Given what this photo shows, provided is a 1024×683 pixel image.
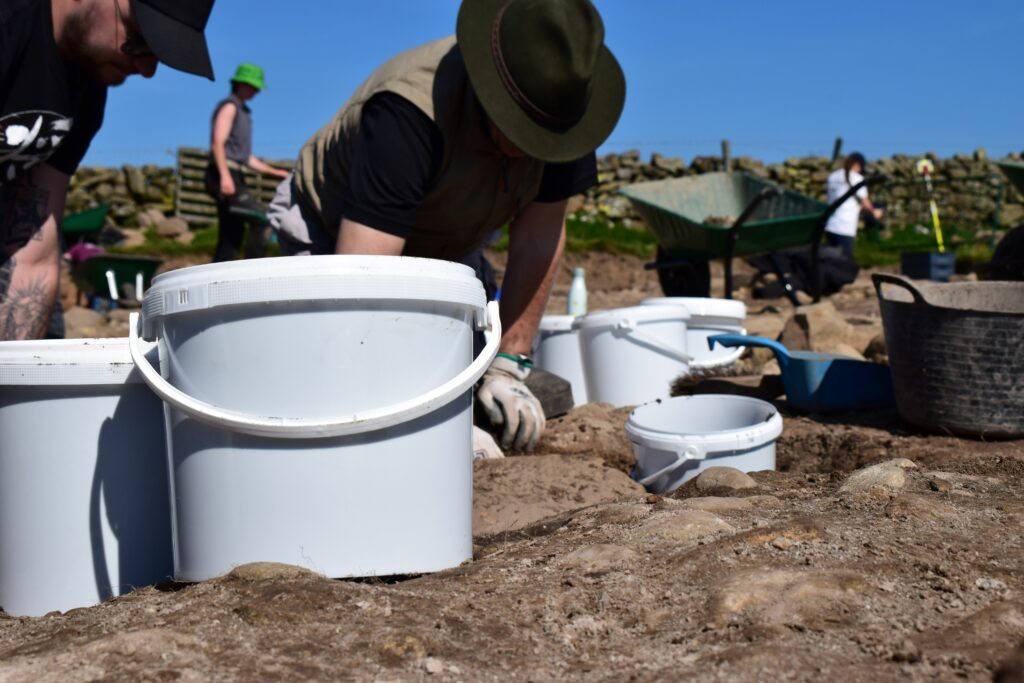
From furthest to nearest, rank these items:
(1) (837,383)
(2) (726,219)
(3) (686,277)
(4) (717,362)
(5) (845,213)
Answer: (5) (845,213)
(2) (726,219)
(3) (686,277)
(4) (717,362)
(1) (837,383)

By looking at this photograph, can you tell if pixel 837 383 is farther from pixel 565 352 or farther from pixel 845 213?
pixel 845 213

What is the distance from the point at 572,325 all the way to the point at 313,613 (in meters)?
2.99

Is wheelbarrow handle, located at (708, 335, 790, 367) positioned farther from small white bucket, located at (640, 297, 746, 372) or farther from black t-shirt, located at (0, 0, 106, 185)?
black t-shirt, located at (0, 0, 106, 185)

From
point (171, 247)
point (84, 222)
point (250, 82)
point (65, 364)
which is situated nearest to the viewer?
point (65, 364)

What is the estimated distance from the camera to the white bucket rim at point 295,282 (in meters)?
1.60

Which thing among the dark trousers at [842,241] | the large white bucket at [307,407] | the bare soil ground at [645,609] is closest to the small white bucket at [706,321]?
the bare soil ground at [645,609]

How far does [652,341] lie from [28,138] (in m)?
2.53

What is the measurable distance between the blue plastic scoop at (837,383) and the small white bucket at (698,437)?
663 mm

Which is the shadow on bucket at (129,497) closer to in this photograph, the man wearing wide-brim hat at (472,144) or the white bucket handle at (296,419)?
the white bucket handle at (296,419)

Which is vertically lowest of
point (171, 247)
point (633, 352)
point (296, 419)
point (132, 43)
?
point (633, 352)

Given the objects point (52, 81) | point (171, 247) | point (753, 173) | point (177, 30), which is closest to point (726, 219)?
point (177, 30)

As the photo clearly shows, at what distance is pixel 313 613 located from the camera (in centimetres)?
147

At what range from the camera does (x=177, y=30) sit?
8.07 ft

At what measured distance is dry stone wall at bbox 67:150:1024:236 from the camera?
16141mm
